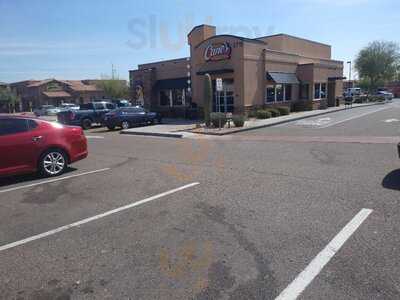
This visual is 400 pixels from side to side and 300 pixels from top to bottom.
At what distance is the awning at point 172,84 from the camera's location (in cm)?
2875

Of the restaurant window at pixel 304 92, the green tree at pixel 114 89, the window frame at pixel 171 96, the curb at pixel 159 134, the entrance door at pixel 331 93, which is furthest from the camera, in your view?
the green tree at pixel 114 89

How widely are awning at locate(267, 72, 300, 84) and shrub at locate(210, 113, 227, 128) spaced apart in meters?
8.39

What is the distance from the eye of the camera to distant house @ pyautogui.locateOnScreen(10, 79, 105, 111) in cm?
7500

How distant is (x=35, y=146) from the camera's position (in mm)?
8227

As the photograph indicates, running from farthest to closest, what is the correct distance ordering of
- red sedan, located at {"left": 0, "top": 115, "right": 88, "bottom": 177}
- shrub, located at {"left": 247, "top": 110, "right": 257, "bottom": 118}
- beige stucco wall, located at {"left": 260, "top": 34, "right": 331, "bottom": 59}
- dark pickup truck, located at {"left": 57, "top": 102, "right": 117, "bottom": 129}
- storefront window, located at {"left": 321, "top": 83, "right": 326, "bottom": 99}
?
storefront window, located at {"left": 321, "top": 83, "right": 326, "bottom": 99}, beige stucco wall, located at {"left": 260, "top": 34, "right": 331, "bottom": 59}, shrub, located at {"left": 247, "top": 110, "right": 257, "bottom": 118}, dark pickup truck, located at {"left": 57, "top": 102, "right": 117, "bottom": 129}, red sedan, located at {"left": 0, "top": 115, "right": 88, "bottom": 177}

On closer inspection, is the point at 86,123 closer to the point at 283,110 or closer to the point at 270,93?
the point at 270,93

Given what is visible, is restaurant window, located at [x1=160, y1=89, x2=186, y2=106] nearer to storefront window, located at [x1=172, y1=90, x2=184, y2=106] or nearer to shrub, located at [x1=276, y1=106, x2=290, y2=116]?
storefront window, located at [x1=172, y1=90, x2=184, y2=106]

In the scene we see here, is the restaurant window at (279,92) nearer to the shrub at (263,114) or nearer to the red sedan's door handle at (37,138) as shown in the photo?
the shrub at (263,114)

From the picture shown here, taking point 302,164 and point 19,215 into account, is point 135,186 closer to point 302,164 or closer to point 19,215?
point 19,215

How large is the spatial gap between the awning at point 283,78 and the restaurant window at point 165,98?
9277mm

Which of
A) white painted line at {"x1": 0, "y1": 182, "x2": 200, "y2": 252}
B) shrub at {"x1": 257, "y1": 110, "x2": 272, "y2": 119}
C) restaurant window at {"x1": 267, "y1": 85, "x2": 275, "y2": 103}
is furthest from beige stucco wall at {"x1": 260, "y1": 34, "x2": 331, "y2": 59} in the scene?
white painted line at {"x1": 0, "y1": 182, "x2": 200, "y2": 252}

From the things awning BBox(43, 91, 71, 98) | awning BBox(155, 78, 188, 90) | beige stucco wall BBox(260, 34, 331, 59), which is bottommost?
awning BBox(155, 78, 188, 90)

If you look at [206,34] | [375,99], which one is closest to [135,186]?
[206,34]

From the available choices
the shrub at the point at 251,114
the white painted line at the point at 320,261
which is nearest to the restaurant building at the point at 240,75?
the shrub at the point at 251,114
